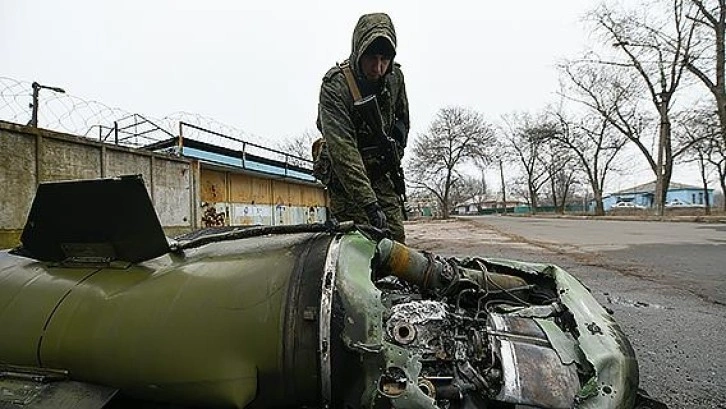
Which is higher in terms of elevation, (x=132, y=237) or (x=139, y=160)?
(x=139, y=160)

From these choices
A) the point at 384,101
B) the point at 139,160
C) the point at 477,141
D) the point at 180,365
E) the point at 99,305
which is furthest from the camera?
the point at 477,141

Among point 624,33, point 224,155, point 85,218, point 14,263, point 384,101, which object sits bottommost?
point 14,263

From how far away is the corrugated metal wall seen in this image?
10.1 metres

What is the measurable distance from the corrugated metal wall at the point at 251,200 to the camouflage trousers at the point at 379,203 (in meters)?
7.42

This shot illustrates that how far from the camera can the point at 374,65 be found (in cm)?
268

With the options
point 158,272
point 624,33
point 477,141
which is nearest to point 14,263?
point 158,272

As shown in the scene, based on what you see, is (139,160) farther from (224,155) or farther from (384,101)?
(384,101)

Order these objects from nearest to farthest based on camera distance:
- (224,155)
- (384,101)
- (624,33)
A: 1. (384,101)
2. (224,155)
3. (624,33)

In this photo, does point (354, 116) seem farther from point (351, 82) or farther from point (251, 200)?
point (251, 200)

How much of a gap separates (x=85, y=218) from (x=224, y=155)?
1191cm

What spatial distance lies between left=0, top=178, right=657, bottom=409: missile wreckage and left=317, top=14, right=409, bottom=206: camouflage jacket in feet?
2.20

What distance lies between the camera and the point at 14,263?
2061 mm

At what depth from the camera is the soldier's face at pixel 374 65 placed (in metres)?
2.65

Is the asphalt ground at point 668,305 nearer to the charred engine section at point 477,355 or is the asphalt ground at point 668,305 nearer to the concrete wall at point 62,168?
the charred engine section at point 477,355
